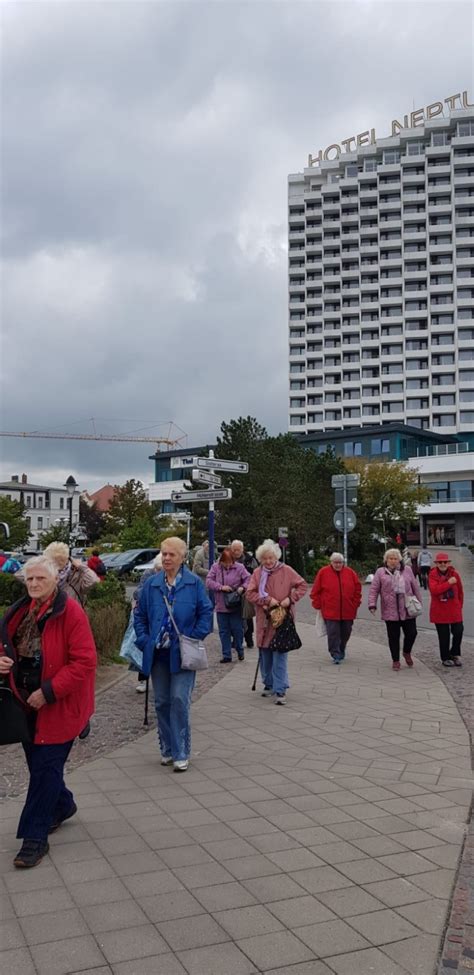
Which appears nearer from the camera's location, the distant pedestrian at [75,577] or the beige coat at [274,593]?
the distant pedestrian at [75,577]

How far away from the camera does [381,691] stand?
926 centimetres

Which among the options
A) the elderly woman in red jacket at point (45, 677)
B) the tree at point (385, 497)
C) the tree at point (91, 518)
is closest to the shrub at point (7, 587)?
the elderly woman in red jacket at point (45, 677)

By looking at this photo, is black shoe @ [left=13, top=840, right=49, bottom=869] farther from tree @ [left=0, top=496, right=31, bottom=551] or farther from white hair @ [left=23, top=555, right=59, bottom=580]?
tree @ [left=0, top=496, right=31, bottom=551]

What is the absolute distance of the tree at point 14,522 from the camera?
59191mm

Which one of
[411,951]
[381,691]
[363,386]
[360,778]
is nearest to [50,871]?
[411,951]

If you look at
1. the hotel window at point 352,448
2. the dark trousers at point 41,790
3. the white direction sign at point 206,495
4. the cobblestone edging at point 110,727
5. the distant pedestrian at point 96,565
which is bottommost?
the cobblestone edging at point 110,727

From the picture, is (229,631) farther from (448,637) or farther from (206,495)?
(448,637)

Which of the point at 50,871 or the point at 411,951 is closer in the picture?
the point at 411,951

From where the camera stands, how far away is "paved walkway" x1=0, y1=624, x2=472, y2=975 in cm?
322

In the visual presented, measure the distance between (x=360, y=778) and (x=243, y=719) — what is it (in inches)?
85.2

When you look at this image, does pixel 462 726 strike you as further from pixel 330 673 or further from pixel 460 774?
pixel 330 673

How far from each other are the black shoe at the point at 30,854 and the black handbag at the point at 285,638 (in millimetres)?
4439

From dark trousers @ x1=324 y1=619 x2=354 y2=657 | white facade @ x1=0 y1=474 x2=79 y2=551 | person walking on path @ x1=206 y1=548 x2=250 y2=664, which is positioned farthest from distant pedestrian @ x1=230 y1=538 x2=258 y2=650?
white facade @ x1=0 y1=474 x2=79 y2=551

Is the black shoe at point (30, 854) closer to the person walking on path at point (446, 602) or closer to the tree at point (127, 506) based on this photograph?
the person walking on path at point (446, 602)
